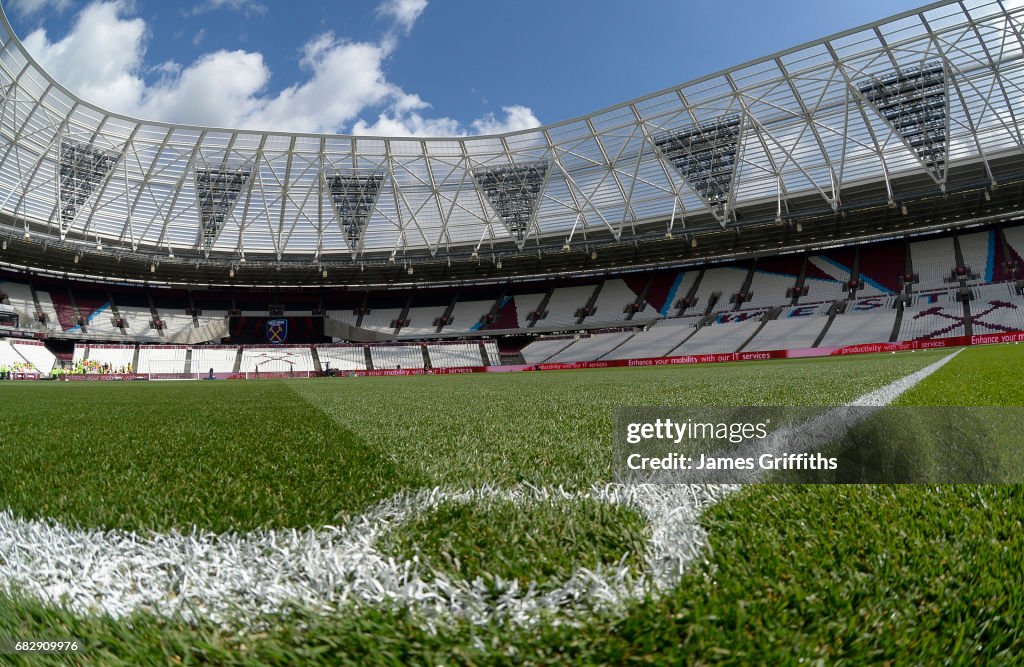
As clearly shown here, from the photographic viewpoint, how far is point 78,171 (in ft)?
90.1

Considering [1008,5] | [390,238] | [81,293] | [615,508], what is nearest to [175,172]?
[390,238]

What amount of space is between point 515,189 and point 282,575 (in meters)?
31.6

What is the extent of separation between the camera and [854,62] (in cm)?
2142

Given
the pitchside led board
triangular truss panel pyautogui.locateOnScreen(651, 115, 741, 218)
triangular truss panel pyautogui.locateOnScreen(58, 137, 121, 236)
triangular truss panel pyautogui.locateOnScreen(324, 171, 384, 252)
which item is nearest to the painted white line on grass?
triangular truss panel pyautogui.locateOnScreen(651, 115, 741, 218)

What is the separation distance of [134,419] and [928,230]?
42788 millimetres

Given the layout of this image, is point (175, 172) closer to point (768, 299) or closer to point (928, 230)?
point (768, 299)

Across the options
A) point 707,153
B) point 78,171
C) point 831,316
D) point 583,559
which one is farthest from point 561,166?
point 583,559

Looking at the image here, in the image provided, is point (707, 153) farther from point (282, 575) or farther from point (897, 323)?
point (282, 575)

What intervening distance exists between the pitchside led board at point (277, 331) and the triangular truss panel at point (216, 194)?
39.7 ft

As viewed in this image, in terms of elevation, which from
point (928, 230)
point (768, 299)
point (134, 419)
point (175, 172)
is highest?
point (175, 172)

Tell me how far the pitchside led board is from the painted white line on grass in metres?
46.5

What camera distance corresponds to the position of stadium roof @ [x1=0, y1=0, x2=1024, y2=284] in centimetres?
2178

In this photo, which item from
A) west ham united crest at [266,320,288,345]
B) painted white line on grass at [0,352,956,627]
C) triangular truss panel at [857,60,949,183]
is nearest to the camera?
painted white line on grass at [0,352,956,627]

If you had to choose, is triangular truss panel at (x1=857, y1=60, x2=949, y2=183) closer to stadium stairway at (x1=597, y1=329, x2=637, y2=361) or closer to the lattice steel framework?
stadium stairway at (x1=597, y1=329, x2=637, y2=361)
